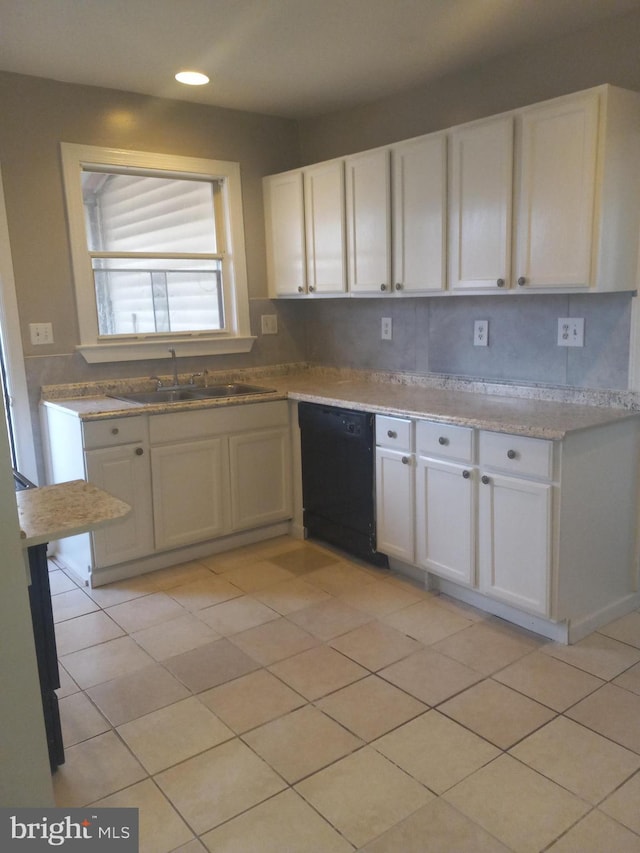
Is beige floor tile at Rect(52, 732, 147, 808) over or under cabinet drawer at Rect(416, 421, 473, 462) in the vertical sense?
under

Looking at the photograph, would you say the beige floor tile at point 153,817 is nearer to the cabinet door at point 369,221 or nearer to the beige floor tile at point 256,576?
the beige floor tile at point 256,576

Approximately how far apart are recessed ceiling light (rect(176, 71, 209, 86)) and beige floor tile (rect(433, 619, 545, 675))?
2.81m

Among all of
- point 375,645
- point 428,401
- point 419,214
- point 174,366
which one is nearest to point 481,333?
point 428,401

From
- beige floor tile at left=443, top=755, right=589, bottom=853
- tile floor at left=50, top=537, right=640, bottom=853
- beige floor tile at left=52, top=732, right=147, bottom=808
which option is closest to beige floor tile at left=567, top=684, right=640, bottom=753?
tile floor at left=50, top=537, right=640, bottom=853

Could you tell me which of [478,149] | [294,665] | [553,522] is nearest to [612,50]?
[478,149]

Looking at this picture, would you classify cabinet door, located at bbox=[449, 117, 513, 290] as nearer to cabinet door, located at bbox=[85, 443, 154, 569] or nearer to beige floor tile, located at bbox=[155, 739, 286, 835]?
cabinet door, located at bbox=[85, 443, 154, 569]

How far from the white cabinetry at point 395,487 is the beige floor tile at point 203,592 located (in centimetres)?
75

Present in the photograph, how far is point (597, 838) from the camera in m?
1.67

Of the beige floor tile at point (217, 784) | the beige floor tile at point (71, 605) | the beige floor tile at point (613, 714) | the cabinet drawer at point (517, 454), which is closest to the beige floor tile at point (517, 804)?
the beige floor tile at point (613, 714)

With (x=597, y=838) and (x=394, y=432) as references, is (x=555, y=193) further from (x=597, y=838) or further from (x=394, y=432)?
(x=597, y=838)

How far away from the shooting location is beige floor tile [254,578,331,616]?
2979mm

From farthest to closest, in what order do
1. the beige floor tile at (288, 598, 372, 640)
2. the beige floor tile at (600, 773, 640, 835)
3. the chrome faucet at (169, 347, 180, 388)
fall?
the chrome faucet at (169, 347, 180, 388) < the beige floor tile at (288, 598, 372, 640) < the beige floor tile at (600, 773, 640, 835)

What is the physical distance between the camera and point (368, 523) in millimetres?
3299

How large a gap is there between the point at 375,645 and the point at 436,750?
2.08 feet
